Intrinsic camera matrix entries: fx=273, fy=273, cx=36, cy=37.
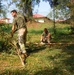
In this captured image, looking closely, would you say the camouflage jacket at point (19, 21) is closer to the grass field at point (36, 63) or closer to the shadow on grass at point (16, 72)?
the grass field at point (36, 63)

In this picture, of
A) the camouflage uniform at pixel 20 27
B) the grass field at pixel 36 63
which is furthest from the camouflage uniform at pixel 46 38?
the camouflage uniform at pixel 20 27

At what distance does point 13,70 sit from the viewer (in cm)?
812

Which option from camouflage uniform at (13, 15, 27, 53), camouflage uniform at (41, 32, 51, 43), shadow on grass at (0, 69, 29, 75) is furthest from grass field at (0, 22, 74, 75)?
camouflage uniform at (41, 32, 51, 43)

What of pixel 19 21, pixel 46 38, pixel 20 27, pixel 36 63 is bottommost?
pixel 46 38

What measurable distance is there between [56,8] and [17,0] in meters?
2.95

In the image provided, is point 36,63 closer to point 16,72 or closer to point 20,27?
point 16,72

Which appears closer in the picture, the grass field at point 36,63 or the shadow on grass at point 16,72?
the shadow on grass at point 16,72

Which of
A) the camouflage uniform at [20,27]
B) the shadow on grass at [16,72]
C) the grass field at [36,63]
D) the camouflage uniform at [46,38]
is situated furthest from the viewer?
the camouflage uniform at [46,38]

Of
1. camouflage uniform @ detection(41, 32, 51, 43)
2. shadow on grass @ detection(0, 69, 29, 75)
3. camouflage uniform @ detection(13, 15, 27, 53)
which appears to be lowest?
camouflage uniform @ detection(41, 32, 51, 43)

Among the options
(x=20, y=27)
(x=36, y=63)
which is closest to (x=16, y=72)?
(x=36, y=63)

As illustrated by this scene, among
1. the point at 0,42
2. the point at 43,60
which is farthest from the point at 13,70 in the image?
the point at 0,42

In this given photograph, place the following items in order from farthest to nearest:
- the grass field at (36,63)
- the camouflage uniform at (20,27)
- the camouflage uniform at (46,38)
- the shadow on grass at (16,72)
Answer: the camouflage uniform at (46,38) → the camouflage uniform at (20,27) → the grass field at (36,63) → the shadow on grass at (16,72)

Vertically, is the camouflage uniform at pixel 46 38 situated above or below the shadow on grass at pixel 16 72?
below

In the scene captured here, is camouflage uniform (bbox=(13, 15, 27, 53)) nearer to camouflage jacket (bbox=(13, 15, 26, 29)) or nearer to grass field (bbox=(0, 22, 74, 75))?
camouflage jacket (bbox=(13, 15, 26, 29))
